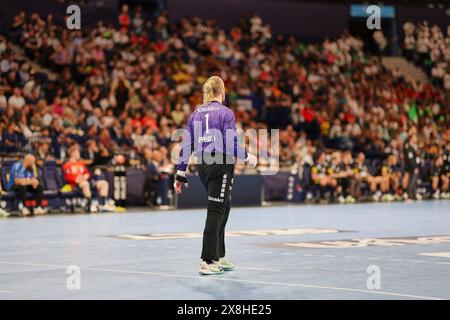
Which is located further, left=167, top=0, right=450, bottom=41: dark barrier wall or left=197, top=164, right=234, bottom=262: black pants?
left=167, top=0, right=450, bottom=41: dark barrier wall

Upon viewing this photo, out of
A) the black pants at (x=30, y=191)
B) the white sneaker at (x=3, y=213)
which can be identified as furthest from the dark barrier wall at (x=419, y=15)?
the white sneaker at (x=3, y=213)

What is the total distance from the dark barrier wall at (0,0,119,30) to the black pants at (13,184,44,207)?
9.07 metres

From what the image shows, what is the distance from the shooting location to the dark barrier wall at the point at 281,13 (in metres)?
35.1

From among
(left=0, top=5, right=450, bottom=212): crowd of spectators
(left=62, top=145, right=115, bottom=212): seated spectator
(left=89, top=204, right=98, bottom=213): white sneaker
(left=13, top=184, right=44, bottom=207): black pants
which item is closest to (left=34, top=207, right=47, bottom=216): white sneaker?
(left=13, top=184, right=44, bottom=207): black pants

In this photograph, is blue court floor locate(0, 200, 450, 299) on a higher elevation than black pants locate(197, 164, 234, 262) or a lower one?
lower

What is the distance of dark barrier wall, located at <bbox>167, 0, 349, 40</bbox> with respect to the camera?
3506 centimetres

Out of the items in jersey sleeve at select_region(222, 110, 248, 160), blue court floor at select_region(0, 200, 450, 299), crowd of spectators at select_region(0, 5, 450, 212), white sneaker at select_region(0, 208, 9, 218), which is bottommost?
blue court floor at select_region(0, 200, 450, 299)

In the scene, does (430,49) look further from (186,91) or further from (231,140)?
(231,140)

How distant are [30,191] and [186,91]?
8969 mm

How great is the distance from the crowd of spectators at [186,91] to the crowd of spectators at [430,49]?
598 millimetres

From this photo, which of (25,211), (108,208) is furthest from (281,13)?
(25,211)

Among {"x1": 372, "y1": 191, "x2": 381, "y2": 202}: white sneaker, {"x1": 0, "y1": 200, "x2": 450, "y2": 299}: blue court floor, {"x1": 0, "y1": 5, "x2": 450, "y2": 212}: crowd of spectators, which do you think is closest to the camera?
{"x1": 0, "y1": 200, "x2": 450, "y2": 299}: blue court floor

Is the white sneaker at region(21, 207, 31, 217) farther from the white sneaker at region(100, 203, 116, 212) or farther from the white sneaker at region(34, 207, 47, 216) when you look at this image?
the white sneaker at region(100, 203, 116, 212)

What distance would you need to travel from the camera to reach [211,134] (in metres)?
9.72
